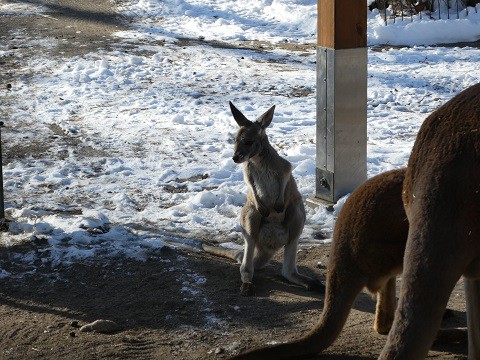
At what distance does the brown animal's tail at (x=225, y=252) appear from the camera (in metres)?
6.43

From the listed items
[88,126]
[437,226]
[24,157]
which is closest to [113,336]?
[437,226]

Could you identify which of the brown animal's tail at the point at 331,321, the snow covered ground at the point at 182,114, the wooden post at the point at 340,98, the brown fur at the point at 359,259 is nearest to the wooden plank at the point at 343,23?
the wooden post at the point at 340,98

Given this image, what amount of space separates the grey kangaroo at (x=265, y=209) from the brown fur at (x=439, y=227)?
296cm

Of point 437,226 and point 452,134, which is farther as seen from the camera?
point 452,134

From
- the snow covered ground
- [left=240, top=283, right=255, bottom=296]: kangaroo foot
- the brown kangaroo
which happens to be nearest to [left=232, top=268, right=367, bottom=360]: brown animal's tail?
the brown kangaroo

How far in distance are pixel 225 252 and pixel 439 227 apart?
149 inches

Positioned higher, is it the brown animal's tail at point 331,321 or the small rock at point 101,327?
the brown animal's tail at point 331,321

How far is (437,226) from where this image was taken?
2861 millimetres

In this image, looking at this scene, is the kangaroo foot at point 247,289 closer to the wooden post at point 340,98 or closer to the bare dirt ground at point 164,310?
the bare dirt ground at point 164,310

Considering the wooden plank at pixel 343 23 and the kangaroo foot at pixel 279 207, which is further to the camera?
the wooden plank at pixel 343 23

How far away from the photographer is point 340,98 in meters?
7.59

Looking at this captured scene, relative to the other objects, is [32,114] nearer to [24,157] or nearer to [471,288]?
[24,157]

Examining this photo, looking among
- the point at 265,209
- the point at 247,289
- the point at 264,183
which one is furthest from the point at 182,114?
the point at 247,289

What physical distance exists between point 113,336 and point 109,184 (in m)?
3.43
